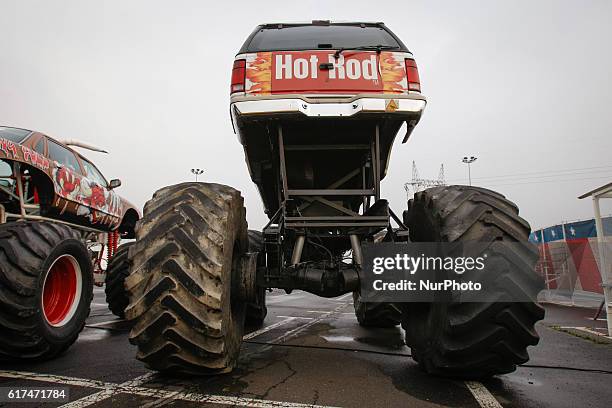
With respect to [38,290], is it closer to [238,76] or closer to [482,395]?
[238,76]

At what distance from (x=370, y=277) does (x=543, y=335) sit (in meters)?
4.62

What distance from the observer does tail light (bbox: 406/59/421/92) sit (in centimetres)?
381

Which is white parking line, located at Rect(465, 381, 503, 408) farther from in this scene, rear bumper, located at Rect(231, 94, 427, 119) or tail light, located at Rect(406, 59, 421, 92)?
tail light, located at Rect(406, 59, 421, 92)

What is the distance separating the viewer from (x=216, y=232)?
2.91m

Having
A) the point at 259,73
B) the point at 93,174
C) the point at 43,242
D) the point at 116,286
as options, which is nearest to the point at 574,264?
the point at 259,73

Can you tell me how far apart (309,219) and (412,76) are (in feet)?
5.84

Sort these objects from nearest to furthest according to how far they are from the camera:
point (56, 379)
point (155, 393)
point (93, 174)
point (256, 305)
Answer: point (155, 393)
point (56, 379)
point (256, 305)
point (93, 174)

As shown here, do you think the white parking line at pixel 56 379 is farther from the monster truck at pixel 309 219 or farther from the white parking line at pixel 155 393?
the monster truck at pixel 309 219

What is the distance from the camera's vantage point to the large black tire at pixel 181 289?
2.69 meters

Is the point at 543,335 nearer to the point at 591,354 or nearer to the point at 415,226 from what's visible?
the point at 591,354

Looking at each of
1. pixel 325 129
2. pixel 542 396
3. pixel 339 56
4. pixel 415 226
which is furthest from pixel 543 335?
pixel 339 56

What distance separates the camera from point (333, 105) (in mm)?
3676

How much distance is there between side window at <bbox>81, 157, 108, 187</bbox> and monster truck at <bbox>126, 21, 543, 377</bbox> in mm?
3885

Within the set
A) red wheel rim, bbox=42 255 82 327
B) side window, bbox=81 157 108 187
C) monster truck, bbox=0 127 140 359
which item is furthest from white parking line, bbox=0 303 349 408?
side window, bbox=81 157 108 187
